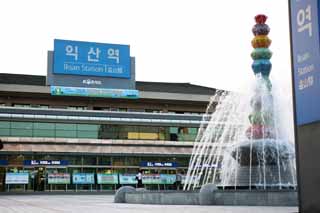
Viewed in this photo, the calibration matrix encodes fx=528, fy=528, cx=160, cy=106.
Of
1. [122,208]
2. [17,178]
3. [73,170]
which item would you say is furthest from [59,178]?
[122,208]

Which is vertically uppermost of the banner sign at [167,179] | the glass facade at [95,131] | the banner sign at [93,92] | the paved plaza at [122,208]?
the banner sign at [93,92]

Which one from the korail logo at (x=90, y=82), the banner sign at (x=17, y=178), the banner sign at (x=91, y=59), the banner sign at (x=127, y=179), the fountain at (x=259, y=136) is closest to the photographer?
the fountain at (x=259, y=136)

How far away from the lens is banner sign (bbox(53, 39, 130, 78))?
60.7 m

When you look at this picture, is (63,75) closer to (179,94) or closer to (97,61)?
(97,61)

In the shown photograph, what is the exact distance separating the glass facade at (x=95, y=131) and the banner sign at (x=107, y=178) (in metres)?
4.40

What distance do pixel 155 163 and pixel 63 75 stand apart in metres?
14.9

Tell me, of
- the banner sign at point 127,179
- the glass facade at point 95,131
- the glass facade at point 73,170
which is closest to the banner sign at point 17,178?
the glass facade at point 73,170

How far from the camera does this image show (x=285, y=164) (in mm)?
21125

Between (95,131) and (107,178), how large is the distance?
5443 mm

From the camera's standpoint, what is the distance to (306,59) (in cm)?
973

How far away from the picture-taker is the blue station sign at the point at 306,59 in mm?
9375

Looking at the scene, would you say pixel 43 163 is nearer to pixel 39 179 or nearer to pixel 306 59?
pixel 39 179

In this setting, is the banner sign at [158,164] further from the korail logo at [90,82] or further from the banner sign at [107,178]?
the korail logo at [90,82]

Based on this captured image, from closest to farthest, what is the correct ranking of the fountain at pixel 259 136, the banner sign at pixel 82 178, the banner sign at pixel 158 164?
1. the fountain at pixel 259 136
2. the banner sign at pixel 82 178
3. the banner sign at pixel 158 164
